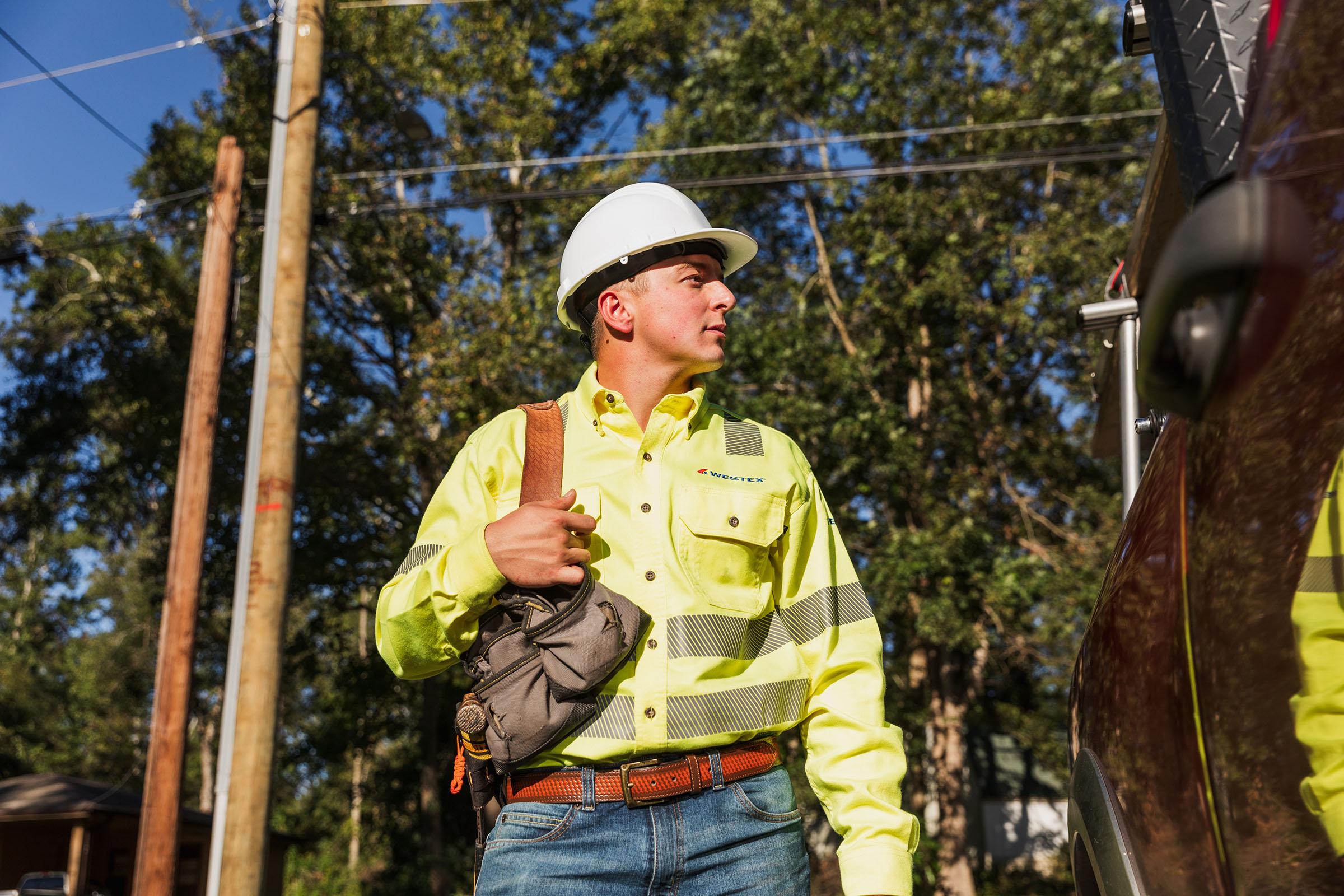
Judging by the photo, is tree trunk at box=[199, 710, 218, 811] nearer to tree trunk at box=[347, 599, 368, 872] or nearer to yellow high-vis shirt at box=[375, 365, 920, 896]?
tree trunk at box=[347, 599, 368, 872]

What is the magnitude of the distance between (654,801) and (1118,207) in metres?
14.8

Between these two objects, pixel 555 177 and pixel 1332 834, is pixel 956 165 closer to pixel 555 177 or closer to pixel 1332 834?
pixel 555 177

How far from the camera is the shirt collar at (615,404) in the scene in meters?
2.37

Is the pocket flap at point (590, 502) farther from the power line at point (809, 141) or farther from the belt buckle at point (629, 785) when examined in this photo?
the power line at point (809, 141)

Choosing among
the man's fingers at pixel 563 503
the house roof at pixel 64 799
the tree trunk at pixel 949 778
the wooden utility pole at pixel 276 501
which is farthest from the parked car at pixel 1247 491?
the house roof at pixel 64 799

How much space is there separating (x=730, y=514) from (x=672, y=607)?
23cm

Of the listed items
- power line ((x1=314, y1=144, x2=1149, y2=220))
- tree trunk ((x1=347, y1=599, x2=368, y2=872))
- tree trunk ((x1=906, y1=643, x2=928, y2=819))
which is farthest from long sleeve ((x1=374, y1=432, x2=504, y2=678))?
tree trunk ((x1=347, y1=599, x2=368, y2=872))

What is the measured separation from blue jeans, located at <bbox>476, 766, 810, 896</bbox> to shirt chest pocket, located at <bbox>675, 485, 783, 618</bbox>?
14.1 inches

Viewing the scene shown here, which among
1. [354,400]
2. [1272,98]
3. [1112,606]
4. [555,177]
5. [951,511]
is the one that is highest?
[555,177]

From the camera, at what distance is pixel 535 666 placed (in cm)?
205

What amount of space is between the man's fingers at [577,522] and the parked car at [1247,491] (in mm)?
953

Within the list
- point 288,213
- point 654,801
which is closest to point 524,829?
point 654,801

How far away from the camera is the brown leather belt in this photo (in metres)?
2.01

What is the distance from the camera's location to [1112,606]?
163 cm
